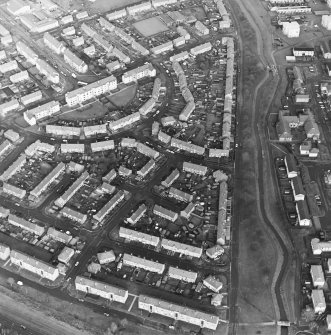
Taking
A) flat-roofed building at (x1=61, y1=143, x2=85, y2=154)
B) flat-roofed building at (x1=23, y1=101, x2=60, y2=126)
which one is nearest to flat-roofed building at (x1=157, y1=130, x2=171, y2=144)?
flat-roofed building at (x1=61, y1=143, x2=85, y2=154)

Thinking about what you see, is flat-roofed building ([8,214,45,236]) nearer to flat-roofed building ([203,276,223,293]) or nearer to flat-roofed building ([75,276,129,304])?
flat-roofed building ([75,276,129,304])

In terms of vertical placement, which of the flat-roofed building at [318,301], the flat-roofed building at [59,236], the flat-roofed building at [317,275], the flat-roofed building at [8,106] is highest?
the flat-roofed building at [8,106]

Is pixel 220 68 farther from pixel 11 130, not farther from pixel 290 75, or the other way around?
pixel 11 130

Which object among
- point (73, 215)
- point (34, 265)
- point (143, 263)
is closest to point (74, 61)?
Result: point (73, 215)

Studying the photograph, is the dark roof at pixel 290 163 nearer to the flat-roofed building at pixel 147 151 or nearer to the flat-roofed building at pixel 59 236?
the flat-roofed building at pixel 147 151

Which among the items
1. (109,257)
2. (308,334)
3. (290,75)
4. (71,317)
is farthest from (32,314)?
(290,75)

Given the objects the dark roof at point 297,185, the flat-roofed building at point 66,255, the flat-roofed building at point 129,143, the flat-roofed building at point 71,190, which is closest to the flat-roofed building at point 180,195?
the flat-roofed building at point 129,143
